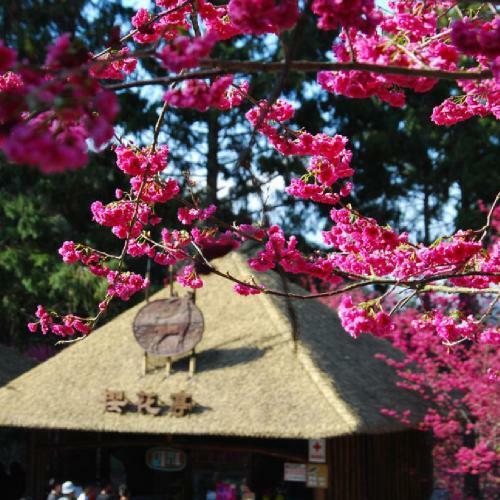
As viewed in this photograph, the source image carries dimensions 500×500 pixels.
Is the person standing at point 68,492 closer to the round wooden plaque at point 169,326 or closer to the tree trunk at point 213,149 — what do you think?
the round wooden plaque at point 169,326

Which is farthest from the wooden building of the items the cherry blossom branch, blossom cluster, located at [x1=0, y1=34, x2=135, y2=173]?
blossom cluster, located at [x1=0, y1=34, x2=135, y2=173]

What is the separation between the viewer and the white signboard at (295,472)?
34.9 feet

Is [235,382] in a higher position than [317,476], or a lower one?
higher

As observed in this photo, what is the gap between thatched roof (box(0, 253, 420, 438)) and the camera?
10.2 m

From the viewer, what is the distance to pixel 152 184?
13.8 ft

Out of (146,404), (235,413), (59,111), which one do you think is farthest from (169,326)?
(59,111)

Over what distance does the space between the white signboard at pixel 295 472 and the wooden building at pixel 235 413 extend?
0.01 m

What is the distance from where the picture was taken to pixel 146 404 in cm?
1095

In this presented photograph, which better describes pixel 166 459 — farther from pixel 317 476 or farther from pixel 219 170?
pixel 219 170

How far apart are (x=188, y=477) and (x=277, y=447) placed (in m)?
1.59

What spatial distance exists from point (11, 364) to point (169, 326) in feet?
17.8

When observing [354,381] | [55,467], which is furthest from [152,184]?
[55,467]

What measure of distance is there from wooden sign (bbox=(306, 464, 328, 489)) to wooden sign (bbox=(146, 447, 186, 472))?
2.18 metres

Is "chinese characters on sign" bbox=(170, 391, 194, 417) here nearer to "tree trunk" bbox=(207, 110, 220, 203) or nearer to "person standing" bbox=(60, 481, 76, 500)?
"person standing" bbox=(60, 481, 76, 500)
